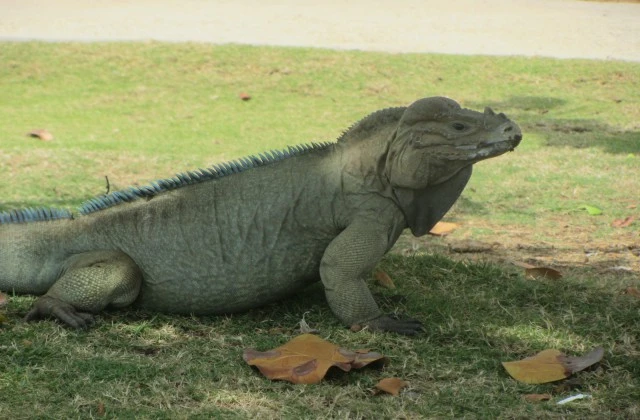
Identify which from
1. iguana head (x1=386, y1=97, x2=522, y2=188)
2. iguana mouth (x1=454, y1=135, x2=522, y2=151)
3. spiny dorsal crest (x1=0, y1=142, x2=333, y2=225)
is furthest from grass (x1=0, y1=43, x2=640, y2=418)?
iguana mouth (x1=454, y1=135, x2=522, y2=151)

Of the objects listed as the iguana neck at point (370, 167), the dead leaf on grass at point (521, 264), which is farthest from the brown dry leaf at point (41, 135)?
the iguana neck at point (370, 167)

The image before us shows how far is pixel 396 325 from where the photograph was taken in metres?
5.06

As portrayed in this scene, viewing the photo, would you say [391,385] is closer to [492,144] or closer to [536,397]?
[536,397]

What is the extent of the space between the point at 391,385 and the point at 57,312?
1.75m

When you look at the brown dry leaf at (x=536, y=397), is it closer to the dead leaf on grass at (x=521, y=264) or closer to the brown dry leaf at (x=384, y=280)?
the brown dry leaf at (x=384, y=280)

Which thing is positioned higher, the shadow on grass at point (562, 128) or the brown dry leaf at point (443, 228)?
the shadow on grass at point (562, 128)

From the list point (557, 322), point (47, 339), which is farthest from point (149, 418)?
point (557, 322)

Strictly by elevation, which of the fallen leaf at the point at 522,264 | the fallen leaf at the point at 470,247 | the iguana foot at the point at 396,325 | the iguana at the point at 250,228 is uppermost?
the iguana at the point at 250,228

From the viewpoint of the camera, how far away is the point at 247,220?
210 inches

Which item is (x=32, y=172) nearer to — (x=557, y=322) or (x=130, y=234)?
(x=130, y=234)

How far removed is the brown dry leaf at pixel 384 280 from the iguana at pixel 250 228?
0.57 m

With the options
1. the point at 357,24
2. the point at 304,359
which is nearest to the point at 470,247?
the point at 304,359

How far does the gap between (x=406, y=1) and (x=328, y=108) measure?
7006 millimetres

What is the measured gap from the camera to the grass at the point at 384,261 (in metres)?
4.27
